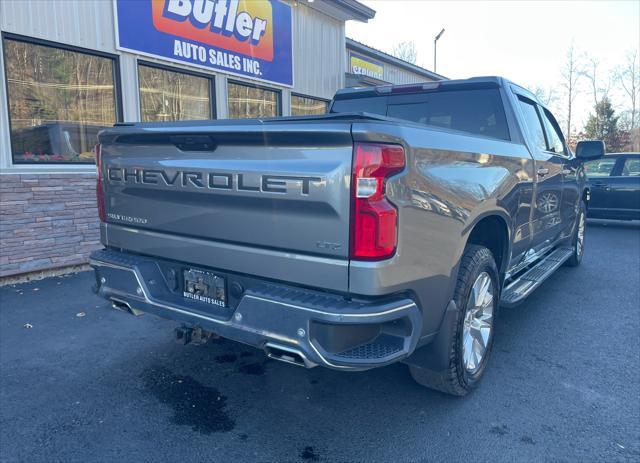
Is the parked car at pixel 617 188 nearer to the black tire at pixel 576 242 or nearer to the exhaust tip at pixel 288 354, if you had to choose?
the black tire at pixel 576 242

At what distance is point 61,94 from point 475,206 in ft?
19.2

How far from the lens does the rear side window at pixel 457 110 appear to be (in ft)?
12.8

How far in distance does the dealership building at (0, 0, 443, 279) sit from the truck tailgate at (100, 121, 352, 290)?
11.4ft

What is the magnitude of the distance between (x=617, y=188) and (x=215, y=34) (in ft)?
29.0

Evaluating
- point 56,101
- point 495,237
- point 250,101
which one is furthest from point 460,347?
point 250,101

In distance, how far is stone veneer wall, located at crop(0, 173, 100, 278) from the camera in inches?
225

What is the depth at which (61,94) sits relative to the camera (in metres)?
6.39

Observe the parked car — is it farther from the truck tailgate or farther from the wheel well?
the truck tailgate

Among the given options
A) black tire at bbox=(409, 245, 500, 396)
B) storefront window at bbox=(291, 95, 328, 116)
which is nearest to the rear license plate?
black tire at bbox=(409, 245, 500, 396)

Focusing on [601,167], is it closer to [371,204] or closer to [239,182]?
[371,204]

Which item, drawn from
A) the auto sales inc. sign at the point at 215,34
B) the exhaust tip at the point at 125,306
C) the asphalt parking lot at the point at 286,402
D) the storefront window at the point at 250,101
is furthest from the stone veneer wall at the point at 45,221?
the exhaust tip at the point at 125,306

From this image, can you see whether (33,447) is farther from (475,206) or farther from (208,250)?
(475,206)

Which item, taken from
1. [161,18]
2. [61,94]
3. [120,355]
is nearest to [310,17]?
[161,18]

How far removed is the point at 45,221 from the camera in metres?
6.03
